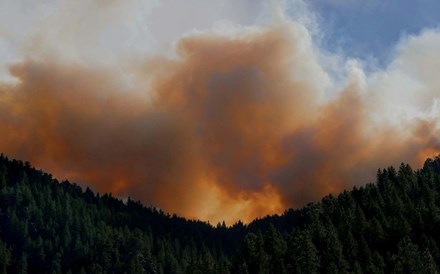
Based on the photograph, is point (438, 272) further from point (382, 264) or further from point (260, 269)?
point (260, 269)

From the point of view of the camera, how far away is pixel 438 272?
598ft

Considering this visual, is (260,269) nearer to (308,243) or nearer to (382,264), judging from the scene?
(308,243)

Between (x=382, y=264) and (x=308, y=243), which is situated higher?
(x=308, y=243)

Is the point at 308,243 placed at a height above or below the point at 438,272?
above

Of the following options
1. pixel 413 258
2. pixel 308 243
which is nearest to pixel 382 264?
pixel 413 258

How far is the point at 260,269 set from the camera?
200m

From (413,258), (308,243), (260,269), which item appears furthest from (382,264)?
(260,269)

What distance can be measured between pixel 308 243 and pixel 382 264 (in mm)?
25566

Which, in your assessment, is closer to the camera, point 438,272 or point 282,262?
point 438,272

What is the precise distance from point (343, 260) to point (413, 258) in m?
22.3

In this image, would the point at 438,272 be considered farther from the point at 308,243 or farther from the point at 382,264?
the point at 308,243

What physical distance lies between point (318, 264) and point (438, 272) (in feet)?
126

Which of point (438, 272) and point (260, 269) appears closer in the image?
point (438, 272)

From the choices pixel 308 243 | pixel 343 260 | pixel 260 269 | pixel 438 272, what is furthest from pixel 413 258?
pixel 260 269
